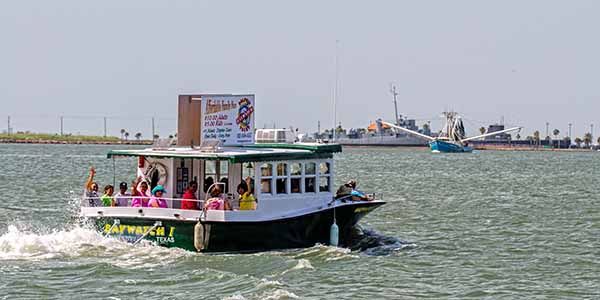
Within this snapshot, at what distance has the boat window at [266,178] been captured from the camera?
3033 cm

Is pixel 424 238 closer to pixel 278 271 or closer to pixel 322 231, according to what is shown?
pixel 322 231

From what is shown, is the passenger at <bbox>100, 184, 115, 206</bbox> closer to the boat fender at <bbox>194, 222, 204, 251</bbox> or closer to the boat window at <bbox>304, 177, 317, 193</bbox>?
the boat fender at <bbox>194, 222, 204, 251</bbox>

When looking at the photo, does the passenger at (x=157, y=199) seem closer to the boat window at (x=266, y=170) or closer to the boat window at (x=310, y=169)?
the boat window at (x=266, y=170)

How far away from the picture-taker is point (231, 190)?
30812mm

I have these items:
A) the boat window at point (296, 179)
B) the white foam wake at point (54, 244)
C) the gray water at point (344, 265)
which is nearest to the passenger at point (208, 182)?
the boat window at point (296, 179)

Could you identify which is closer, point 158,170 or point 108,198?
point 108,198

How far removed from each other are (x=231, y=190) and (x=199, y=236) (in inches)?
110

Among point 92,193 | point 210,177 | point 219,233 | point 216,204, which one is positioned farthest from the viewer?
point 210,177

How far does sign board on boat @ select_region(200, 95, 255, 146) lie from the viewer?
30859mm

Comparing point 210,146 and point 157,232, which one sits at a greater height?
point 210,146

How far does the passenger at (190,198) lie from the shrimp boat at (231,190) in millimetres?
171

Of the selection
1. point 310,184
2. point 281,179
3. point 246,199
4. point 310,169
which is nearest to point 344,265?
point 246,199

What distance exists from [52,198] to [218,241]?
25722 mm

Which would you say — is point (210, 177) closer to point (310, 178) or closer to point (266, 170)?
point (266, 170)
